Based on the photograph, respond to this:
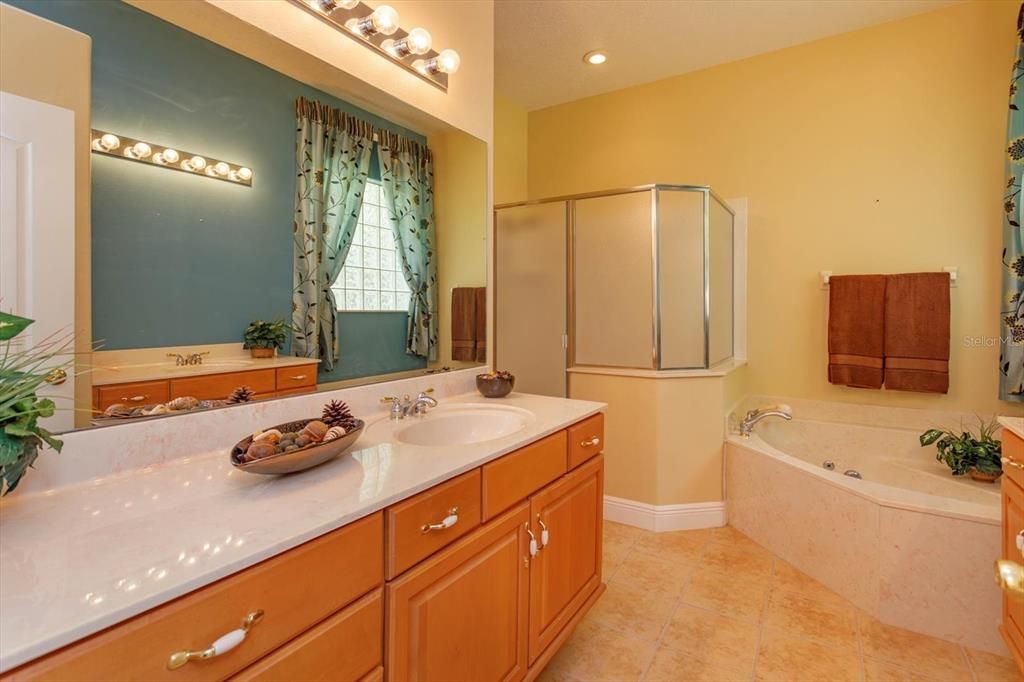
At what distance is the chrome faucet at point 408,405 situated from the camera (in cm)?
149

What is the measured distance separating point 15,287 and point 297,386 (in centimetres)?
60

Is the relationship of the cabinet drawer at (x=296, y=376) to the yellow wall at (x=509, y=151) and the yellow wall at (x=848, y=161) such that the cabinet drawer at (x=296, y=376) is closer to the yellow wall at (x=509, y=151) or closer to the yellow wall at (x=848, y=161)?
the yellow wall at (x=848, y=161)

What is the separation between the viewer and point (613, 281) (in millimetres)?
2701

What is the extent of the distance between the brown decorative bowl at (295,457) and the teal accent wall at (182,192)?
0.35 metres

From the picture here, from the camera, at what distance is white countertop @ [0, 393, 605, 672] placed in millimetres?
524

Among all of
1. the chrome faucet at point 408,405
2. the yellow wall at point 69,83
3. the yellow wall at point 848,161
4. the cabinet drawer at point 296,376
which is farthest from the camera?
the yellow wall at point 848,161

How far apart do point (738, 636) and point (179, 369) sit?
79.6 inches

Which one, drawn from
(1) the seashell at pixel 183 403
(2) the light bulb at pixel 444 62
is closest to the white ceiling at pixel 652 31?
(2) the light bulb at pixel 444 62

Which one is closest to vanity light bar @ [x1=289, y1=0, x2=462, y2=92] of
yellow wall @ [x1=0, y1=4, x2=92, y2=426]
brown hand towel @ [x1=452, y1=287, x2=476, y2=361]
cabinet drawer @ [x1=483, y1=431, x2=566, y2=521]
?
yellow wall @ [x1=0, y1=4, x2=92, y2=426]

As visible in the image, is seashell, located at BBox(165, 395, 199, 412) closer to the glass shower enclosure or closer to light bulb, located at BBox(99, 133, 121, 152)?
light bulb, located at BBox(99, 133, 121, 152)

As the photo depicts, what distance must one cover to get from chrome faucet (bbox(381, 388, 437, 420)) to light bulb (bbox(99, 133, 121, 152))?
92 centimetres

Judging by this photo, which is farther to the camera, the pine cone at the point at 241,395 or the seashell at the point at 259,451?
the pine cone at the point at 241,395

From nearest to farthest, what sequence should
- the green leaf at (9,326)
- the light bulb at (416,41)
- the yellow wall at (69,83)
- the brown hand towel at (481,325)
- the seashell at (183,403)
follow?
the green leaf at (9,326) → the yellow wall at (69,83) → the seashell at (183,403) → the light bulb at (416,41) → the brown hand towel at (481,325)

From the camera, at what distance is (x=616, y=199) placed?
2678 mm
